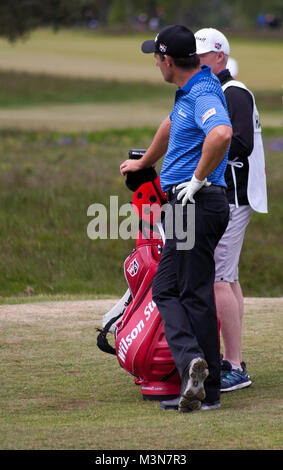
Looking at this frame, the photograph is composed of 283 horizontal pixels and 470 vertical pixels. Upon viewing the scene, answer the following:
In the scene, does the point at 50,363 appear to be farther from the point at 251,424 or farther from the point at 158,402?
the point at 251,424

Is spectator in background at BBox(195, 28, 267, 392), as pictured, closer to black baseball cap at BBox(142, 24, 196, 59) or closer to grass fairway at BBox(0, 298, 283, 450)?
grass fairway at BBox(0, 298, 283, 450)

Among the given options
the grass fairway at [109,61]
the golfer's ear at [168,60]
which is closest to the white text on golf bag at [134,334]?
the golfer's ear at [168,60]

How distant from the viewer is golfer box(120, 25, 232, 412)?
16.6ft

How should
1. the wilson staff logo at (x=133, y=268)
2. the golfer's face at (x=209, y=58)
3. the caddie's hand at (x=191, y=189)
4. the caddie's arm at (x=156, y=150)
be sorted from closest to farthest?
the caddie's hand at (x=191, y=189) < the caddie's arm at (x=156, y=150) < the wilson staff logo at (x=133, y=268) < the golfer's face at (x=209, y=58)

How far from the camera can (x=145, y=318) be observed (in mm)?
5531

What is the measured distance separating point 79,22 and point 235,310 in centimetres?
3188

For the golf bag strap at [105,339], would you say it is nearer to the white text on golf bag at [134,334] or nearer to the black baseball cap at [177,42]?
the white text on golf bag at [134,334]

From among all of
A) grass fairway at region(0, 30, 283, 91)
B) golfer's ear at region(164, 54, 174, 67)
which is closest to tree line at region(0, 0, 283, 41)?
grass fairway at region(0, 30, 283, 91)

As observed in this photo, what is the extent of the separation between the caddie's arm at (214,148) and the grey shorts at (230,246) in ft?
3.34

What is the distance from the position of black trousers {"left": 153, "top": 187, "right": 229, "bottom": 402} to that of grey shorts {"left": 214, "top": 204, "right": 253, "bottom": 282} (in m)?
0.67

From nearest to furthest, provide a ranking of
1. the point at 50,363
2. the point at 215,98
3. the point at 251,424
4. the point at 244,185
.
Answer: the point at 251,424 < the point at 215,98 < the point at 244,185 < the point at 50,363

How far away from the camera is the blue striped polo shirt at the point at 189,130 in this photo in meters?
5.07
